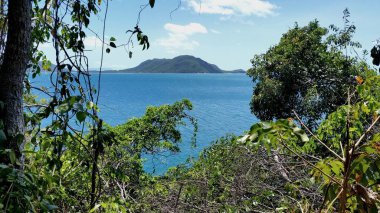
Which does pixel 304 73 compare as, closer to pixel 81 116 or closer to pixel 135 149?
pixel 135 149

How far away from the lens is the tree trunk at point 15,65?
1618 millimetres

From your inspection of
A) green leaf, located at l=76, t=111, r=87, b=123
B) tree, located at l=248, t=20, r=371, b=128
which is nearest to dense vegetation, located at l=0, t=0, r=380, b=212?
green leaf, located at l=76, t=111, r=87, b=123

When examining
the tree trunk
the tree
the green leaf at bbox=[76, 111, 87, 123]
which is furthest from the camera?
the tree

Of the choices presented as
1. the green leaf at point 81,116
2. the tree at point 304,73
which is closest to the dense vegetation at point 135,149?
the green leaf at point 81,116

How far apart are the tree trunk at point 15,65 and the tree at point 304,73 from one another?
13206 millimetres

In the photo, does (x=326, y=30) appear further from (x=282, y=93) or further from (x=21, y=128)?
(x=21, y=128)

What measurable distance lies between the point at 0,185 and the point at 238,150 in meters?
3.90

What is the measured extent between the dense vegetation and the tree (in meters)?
5.17

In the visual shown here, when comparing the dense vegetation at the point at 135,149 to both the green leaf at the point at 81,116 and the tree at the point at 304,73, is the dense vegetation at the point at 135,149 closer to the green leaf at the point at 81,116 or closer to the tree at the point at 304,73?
the green leaf at the point at 81,116

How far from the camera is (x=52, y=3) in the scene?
2623 mm

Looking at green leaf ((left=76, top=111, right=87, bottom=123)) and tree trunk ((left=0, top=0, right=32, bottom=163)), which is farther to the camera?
tree trunk ((left=0, top=0, right=32, bottom=163))

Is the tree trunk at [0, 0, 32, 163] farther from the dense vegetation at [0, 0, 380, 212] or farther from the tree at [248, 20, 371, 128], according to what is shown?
the tree at [248, 20, 371, 128]

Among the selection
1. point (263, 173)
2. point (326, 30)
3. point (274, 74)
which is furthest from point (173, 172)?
point (326, 30)

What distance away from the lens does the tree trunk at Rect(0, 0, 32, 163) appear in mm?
1618
